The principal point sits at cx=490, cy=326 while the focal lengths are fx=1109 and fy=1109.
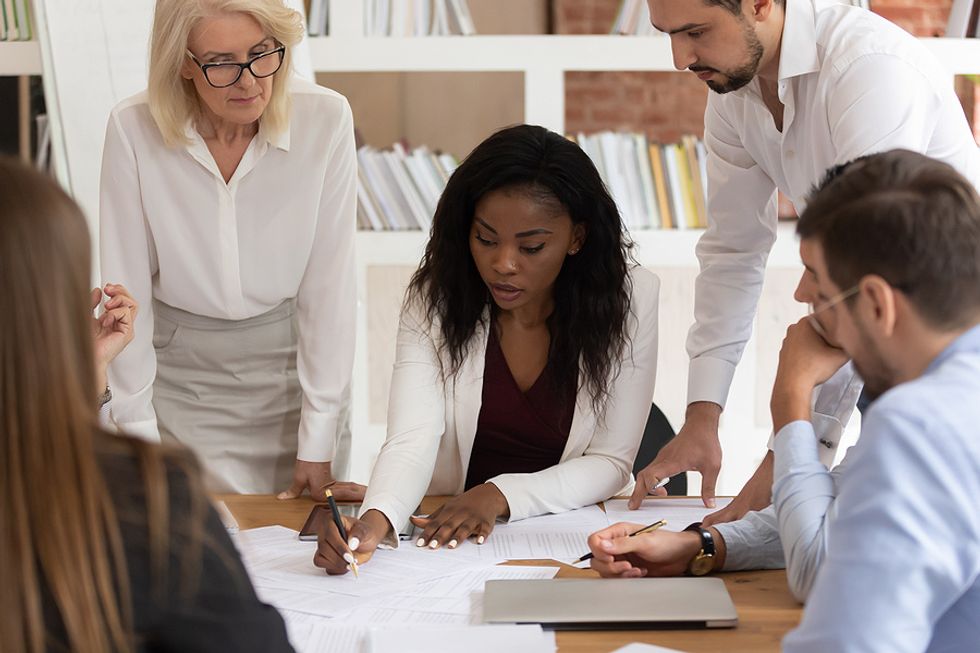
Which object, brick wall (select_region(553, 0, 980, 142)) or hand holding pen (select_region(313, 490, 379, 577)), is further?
brick wall (select_region(553, 0, 980, 142))

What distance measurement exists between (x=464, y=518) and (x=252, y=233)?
2.84 feet

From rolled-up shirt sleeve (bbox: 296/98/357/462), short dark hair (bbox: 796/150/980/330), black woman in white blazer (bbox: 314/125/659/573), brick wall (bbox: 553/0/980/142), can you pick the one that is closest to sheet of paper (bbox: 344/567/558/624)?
black woman in white blazer (bbox: 314/125/659/573)

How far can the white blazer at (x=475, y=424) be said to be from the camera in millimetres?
1960

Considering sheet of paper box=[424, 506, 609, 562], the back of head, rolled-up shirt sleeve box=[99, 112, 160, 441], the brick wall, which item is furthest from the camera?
the brick wall

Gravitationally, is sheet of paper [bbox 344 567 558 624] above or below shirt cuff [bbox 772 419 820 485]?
below

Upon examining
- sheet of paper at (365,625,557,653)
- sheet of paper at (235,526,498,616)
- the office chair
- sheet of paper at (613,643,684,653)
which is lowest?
the office chair

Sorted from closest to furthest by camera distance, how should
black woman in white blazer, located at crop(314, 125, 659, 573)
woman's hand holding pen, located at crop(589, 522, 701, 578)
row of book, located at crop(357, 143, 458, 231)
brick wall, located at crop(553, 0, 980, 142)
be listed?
woman's hand holding pen, located at crop(589, 522, 701, 578) → black woman in white blazer, located at crop(314, 125, 659, 573) → row of book, located at crop(357, 143, 458, 231) → brick wall, located at crop(553, 0, 980, 142)

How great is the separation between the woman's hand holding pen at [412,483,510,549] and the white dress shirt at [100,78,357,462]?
462 millimetres

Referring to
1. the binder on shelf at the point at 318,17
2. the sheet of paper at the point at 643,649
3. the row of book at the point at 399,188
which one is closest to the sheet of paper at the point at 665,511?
the sheet of paper at the point at 643,649

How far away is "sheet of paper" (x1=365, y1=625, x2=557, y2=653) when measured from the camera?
1.34 metres

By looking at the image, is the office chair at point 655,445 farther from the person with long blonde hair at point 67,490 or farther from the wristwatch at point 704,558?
the person with long blonde hair at point 67,490

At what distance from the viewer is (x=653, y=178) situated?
3625 mm

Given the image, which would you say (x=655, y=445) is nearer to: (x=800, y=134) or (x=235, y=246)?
(x=800, y=134)

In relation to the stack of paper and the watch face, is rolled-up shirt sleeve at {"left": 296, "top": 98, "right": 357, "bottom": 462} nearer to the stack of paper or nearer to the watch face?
the stack of paper
